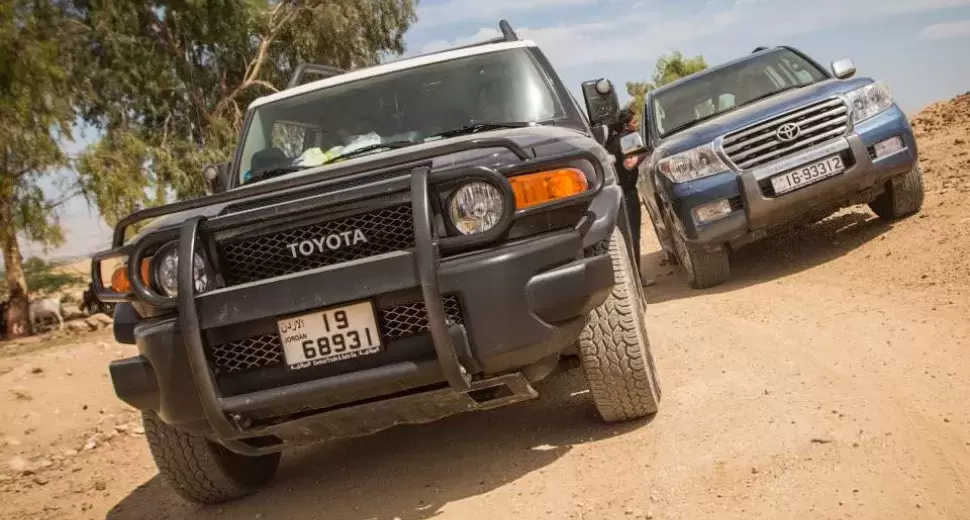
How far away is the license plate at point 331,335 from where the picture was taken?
3107mm

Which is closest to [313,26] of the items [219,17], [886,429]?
[219,17]

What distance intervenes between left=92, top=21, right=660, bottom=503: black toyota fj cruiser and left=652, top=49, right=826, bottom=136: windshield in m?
4.91

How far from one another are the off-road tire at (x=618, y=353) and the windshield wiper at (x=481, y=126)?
88 centimetres

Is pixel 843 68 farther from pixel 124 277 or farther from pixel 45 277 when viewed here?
pixel 45 277

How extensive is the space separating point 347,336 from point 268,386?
37cm

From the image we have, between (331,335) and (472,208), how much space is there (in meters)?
0.67

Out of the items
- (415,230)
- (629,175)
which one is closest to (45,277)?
(629,175)

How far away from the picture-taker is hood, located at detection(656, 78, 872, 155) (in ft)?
22.8

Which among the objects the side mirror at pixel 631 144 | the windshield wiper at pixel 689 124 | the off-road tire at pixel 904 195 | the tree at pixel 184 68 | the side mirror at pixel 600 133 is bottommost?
the off-road tire at pixel 904 195

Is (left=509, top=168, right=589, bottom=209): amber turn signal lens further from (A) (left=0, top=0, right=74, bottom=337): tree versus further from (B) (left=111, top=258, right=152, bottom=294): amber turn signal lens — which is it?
(A) (left=0, top=0, right=74, bottom=337): tree

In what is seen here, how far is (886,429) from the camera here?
10.8 ft

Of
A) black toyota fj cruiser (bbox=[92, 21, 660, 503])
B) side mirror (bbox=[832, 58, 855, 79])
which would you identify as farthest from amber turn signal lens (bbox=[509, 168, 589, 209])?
side mirror (bbox=[832, 58, 855, 79])

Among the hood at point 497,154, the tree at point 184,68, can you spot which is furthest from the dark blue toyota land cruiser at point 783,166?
the tree at point 184,68

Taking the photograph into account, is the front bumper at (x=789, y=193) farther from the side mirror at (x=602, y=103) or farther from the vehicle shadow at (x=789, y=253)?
the side mirror at (x=602, y=103)
